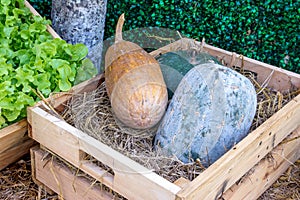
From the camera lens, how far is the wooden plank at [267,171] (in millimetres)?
1837

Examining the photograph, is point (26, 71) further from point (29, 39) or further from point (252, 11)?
point (252, 11)

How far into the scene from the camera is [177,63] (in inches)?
82.6

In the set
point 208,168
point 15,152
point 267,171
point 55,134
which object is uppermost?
point 208,168

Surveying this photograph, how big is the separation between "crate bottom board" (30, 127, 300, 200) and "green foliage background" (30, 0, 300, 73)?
0.89 metres

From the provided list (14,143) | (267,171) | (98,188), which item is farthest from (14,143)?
(267,171)

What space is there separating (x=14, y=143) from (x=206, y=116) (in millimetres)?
800

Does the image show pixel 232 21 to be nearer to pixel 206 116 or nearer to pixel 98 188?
pixel 206 116

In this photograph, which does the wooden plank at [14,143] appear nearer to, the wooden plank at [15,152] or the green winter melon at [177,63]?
the wooden plank at [15,152]

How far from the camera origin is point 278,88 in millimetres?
2283

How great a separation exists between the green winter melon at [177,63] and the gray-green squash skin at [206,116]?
0.16m

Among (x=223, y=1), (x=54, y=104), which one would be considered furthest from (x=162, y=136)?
(x=223, y=1)

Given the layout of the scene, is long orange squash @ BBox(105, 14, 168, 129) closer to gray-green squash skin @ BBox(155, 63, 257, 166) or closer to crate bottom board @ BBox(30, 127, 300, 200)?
gray-green squash skin @ BBox(155, 63, 257, 166)

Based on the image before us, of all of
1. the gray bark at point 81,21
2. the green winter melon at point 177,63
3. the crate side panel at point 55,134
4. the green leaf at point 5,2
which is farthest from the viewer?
the gray bark at point 81,21

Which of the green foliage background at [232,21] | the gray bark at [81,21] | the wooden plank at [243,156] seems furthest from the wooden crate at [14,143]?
the green foliage background at [232,21]
